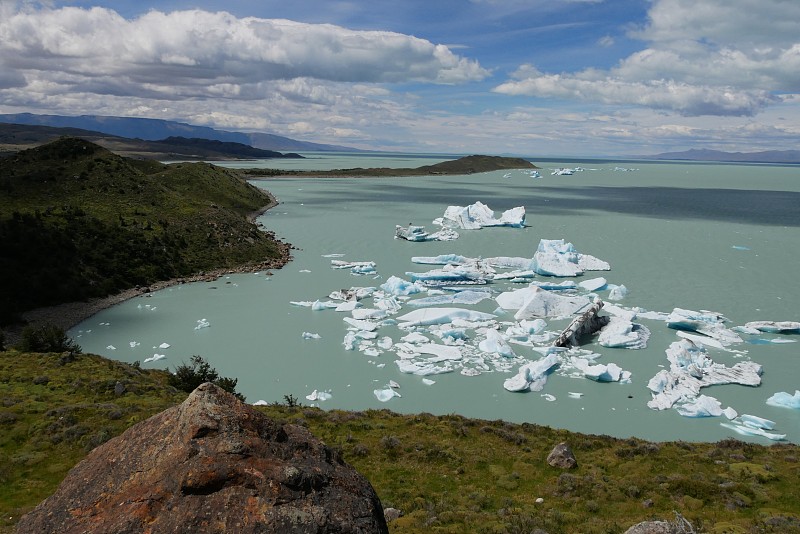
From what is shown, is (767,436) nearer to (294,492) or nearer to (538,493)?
(538,493)

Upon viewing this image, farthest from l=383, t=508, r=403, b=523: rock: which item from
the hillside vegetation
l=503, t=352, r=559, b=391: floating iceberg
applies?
the hillside vegetation

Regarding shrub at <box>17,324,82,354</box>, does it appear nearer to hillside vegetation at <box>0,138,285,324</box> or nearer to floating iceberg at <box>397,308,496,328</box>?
hillside vegetation at <box>0,138,285,324</box>

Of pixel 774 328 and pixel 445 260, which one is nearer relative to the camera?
pixel 774 328

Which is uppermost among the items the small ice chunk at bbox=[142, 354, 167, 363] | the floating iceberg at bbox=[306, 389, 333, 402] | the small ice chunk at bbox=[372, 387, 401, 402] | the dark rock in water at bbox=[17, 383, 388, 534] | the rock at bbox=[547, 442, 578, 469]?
the dark rock in water at bbox=[17, 383, 388, 534]

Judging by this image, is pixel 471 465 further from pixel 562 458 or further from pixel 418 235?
pixel 418 235

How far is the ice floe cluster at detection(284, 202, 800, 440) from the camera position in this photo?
66.1 ft

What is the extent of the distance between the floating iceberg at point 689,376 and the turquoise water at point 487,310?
0.40 meters

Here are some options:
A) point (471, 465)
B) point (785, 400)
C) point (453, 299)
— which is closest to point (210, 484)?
point (471, 465)

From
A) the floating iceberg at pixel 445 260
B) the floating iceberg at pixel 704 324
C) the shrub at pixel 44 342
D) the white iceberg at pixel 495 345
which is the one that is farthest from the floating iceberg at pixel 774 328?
the shrub at pixel 44 342

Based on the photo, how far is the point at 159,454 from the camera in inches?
192

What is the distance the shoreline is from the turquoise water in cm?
80

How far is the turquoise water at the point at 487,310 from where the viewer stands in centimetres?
1920

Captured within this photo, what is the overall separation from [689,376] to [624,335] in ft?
14.5

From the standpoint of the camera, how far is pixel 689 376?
20.4m
